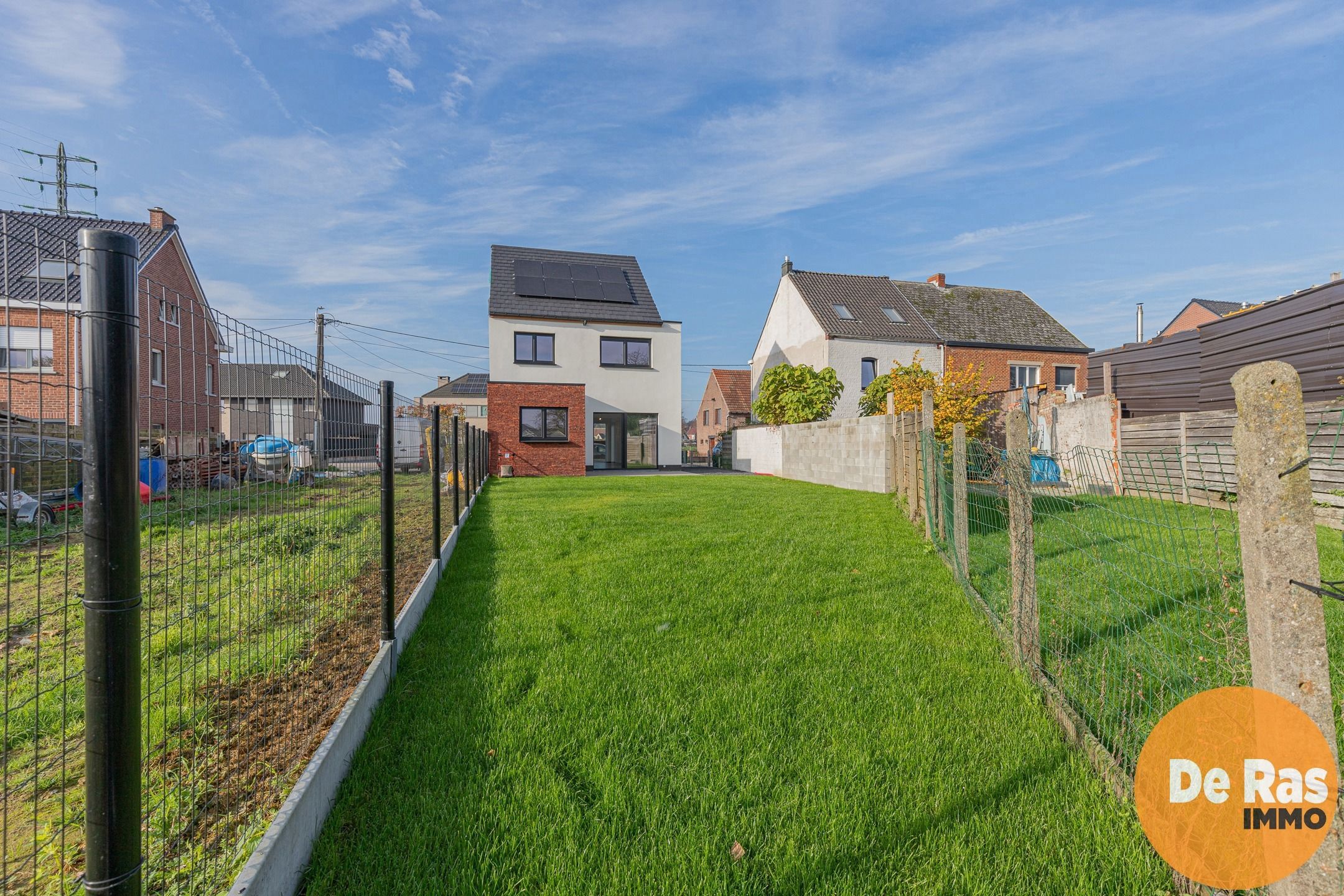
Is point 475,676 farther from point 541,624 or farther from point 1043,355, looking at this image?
point 1043,355

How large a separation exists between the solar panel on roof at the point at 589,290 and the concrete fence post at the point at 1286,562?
77.9ft

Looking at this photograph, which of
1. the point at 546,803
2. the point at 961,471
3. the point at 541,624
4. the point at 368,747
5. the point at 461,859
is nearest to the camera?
the point at 461,859

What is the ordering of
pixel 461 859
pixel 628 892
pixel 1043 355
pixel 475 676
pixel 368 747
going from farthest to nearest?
pixel 1043 355
pixel 475 676
pixel 368 747
pixel 461 859
pixel 628 892

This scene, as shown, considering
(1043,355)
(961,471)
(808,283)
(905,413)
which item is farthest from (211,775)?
(1043,355)

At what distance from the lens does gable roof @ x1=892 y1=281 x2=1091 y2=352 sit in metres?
26.3

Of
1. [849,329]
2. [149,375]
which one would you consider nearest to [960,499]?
[149,375]

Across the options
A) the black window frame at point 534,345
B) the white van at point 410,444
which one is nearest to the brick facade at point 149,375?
the white van at point 410,444

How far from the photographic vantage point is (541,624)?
4172 mm

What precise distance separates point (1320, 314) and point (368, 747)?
12572mm

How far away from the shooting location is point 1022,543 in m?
3.38

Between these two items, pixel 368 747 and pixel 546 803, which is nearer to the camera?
pixel 546 803

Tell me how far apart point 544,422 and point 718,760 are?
712 inches

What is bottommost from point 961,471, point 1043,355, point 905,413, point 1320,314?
point 961,471

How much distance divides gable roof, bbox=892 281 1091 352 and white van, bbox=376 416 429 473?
24.1 metres
